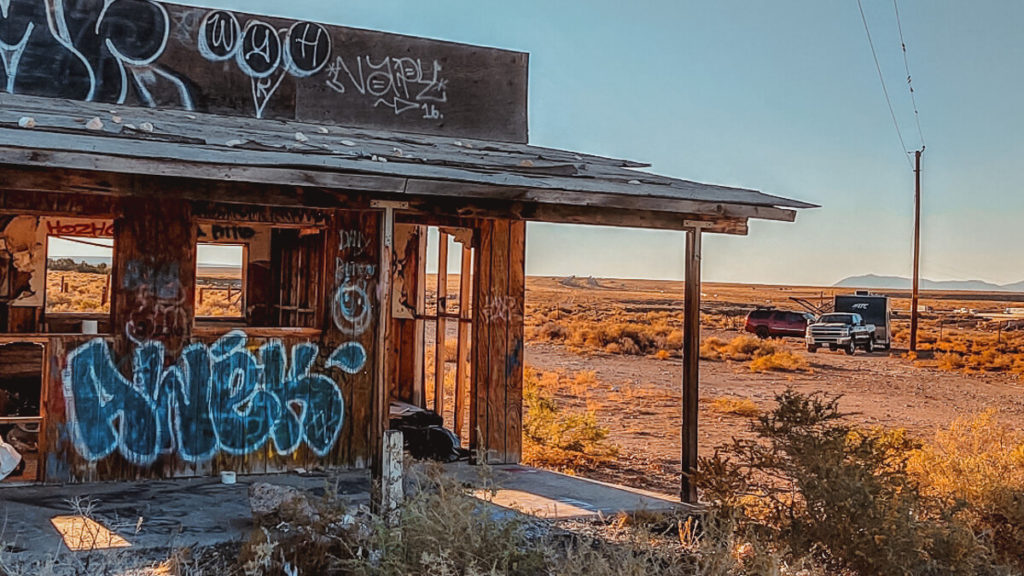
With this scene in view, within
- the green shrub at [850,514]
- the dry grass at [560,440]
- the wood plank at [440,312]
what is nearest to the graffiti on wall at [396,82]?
the wood plank at [440,312]

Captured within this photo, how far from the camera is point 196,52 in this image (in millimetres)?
9625

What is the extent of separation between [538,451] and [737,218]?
5.49 m

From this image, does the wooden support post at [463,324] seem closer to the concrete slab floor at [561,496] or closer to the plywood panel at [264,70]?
the concrete slab floor at [561,496]

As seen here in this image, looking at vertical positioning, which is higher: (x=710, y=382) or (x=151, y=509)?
(x=151, y=509)

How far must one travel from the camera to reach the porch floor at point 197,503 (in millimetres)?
6645

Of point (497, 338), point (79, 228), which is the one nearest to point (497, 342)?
point (497, 338)

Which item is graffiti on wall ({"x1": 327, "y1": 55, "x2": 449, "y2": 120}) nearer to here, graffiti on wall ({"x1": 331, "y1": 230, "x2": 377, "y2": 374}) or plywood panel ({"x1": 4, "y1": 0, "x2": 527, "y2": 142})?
plywood panel ({"x1": 4, "y1": 0, "x2": 527, "y2": 142})

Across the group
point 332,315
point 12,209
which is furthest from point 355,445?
point 12,209

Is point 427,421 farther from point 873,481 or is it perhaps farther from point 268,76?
point 873,481

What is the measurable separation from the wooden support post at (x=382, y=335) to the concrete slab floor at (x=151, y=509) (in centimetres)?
45

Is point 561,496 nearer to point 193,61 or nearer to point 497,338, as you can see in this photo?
point 497,338

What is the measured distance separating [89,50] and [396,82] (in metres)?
3.08

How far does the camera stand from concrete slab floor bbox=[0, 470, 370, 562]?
6.57 meters

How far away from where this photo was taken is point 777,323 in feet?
128
